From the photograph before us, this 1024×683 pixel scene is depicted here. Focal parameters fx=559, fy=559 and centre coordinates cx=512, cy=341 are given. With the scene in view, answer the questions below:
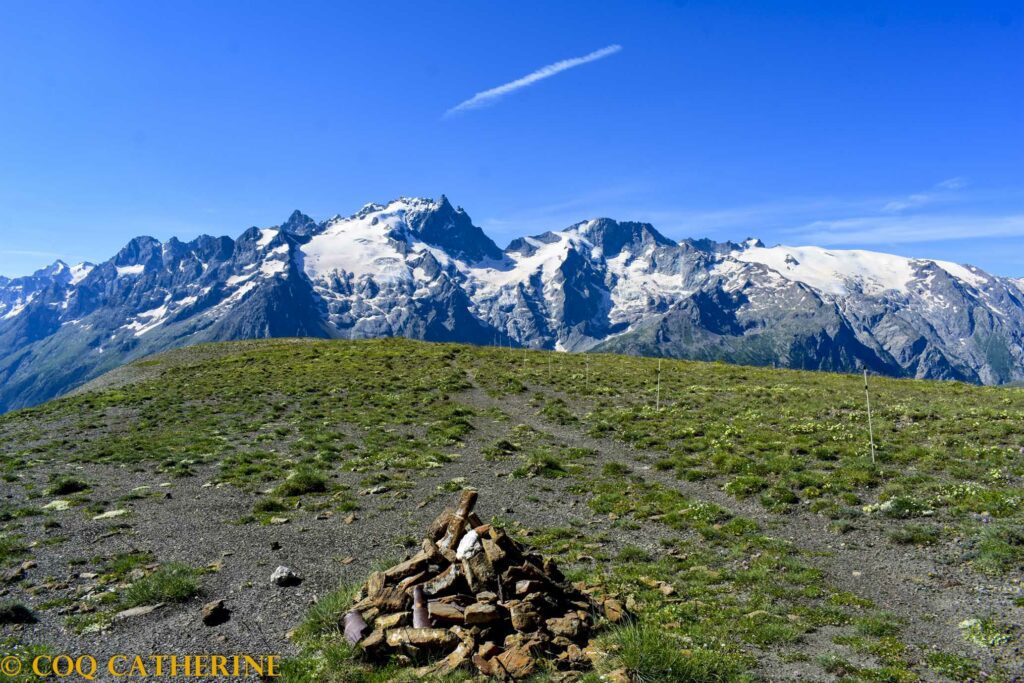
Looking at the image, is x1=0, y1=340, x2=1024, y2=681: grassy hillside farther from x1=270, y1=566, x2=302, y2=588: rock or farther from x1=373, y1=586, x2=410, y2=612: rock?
x1=373, y1=586, x2=410, y2=612: rock

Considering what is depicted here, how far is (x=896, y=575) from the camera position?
14.8 metres

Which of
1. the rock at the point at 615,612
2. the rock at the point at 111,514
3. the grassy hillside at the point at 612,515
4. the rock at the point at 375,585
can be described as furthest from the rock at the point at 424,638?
the rock at the point at 111,514

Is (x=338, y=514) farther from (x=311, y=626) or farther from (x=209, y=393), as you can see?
(x=209, y=393)

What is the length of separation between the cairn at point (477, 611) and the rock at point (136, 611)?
17.5 feet

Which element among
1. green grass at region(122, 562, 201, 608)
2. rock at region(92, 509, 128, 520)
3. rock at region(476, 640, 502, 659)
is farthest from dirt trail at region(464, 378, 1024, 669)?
rock at region(92, 509, 128, 520)

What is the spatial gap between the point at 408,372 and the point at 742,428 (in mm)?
37866

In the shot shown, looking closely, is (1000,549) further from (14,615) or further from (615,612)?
(14,615)

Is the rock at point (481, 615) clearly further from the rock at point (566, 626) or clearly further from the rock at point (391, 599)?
the rock at point (391, 599)

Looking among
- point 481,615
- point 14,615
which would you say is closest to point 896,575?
point 481,615

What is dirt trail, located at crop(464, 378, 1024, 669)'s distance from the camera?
12062 millimetres

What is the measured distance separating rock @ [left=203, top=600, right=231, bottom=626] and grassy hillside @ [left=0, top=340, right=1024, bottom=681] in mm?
410

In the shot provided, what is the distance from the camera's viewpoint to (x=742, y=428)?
33.3m

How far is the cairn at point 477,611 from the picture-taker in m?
10.6

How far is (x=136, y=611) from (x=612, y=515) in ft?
48.6
